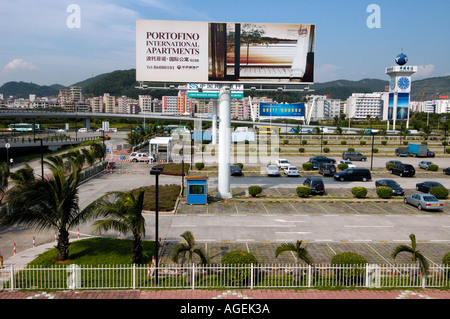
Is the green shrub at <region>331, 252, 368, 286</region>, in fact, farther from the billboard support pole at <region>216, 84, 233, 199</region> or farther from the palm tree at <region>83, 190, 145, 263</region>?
the billboard support pole at <region>216, 84, 233, 199</region>

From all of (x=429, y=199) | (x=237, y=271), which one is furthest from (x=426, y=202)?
(x=237, y=271)

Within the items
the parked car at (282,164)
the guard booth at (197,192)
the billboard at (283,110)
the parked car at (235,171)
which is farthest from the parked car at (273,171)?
the billboard at (283,110)

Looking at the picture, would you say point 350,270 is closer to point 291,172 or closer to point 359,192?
point 359,192

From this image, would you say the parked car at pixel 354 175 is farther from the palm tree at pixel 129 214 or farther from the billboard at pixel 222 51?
the palm tree at pixel 129 214

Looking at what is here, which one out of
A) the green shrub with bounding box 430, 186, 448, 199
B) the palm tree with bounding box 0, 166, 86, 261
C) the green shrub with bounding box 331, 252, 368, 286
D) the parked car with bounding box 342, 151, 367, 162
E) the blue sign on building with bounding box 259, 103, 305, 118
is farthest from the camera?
the blue sign on building with bounding box 259, 103, 305, 118

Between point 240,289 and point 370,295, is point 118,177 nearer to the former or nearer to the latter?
point 240,289

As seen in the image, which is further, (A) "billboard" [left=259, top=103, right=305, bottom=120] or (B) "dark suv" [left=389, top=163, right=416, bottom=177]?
(A) "billboard" [left=259, top=103, right=305, bottom=120]

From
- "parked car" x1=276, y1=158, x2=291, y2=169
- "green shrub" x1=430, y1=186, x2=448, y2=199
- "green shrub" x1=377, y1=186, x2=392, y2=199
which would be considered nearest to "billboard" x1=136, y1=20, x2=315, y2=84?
"green shrub" x1=377, y1=186, x2=392, y2=199

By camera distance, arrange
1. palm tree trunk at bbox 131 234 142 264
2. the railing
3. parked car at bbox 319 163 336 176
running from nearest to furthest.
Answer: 1. the railing
2. palm tree trunk at bbox 131 234 142 264
3. parked car at bbox 319 163 336 176
